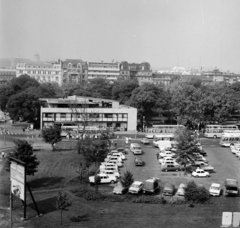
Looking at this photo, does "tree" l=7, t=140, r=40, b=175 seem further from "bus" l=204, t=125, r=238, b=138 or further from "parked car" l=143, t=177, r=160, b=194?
"bus" l=204, t=125, r=238, b=138

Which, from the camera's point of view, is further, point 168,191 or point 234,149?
point 234,149

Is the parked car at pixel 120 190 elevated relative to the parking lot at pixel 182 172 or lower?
lower

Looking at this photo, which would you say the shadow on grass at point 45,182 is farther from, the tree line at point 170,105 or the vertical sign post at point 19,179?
the tree line at point 170,105

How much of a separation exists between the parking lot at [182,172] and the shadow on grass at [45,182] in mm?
3780

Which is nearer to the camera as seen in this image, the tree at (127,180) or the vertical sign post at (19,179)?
the vertical sign post at (19,179)

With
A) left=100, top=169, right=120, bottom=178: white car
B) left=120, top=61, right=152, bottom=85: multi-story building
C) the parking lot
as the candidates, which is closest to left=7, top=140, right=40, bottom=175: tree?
left=100, top=169, right=120, bottom=178: white car

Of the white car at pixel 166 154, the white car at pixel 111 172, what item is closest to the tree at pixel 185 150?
the white car at pixel 166 154

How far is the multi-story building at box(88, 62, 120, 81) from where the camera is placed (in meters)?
79.0

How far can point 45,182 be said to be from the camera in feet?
62.8

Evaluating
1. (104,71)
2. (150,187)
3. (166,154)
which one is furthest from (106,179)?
(104,71)

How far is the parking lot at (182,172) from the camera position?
19.1 m

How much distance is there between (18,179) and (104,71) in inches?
2654

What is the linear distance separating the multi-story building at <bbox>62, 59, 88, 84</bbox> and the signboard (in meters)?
66.2

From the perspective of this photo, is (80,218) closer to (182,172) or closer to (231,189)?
(231,189)
